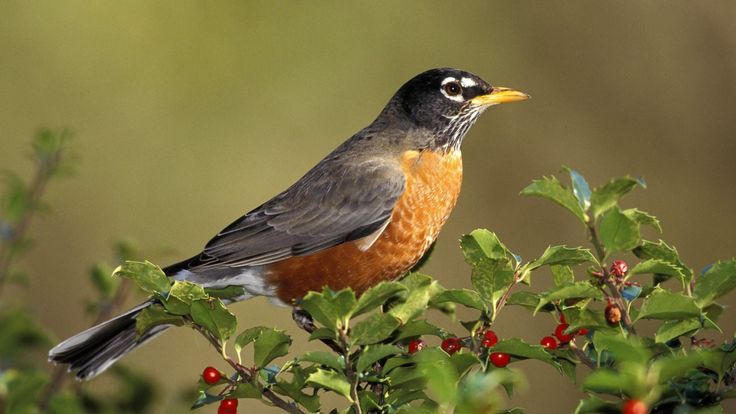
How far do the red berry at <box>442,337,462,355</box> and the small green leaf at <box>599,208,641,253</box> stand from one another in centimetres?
43

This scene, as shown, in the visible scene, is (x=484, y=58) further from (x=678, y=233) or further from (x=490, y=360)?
(x=490, y=360)

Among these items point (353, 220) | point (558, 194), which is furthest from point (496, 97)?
point (558, 194)

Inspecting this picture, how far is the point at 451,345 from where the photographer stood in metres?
2.14

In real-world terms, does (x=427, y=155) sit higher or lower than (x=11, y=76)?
lower

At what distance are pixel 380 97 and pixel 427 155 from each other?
6.17 ft

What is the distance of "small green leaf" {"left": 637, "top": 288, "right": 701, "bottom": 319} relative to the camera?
1856mm

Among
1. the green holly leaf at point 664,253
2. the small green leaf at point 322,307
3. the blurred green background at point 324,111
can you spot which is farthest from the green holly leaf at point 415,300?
the blurred green background at point 324,111

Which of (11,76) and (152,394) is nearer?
(152,394)

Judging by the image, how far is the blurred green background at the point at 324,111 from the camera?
5.36m

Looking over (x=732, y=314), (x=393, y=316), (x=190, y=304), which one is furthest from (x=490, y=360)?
(x=732, y=314)

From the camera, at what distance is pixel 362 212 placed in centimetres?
363

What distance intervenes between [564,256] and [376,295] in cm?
41

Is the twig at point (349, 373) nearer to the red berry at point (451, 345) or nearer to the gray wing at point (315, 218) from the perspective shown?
the red berry at point (451, 345)

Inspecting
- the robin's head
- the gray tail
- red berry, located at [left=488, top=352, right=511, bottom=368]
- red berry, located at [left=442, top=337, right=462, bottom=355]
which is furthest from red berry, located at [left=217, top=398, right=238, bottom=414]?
the robin's head
